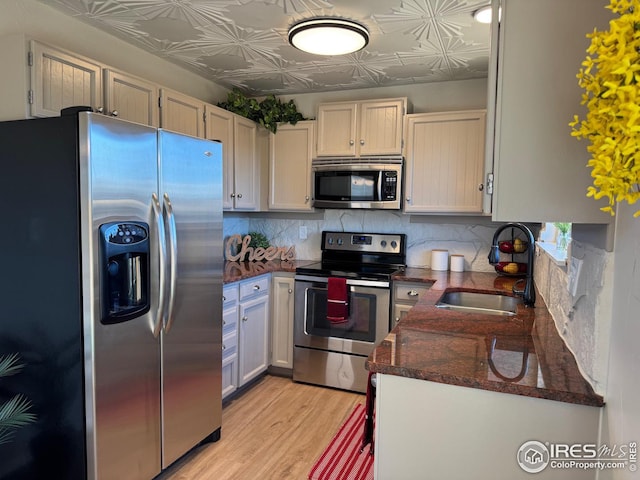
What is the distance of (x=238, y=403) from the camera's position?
2988mm

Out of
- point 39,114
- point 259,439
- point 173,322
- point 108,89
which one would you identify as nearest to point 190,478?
point 259,439

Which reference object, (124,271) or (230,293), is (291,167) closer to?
(230,293)

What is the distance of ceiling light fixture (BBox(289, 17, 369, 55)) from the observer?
90.0 inches

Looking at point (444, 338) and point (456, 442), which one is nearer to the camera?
point (456, 442)

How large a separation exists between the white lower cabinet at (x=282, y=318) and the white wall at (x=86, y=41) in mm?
1628

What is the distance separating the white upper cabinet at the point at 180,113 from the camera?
2607 mm

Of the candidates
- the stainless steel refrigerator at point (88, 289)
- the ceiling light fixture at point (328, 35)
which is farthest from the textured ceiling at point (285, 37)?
the stainless steel refrigerator at point (88, 289)

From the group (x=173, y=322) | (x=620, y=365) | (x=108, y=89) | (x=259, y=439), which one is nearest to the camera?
(x=620, y=365)

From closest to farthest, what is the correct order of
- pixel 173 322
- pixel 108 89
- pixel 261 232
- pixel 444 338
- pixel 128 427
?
pixel 444 338 < pixel 128 427 < pixel 173 322 < pixel 108 89 < pixel 261 232

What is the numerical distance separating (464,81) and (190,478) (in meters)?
3.29

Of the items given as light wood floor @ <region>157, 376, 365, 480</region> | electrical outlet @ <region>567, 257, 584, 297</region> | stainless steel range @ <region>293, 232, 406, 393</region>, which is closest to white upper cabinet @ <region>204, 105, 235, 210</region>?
stainless steel range @ <region>293, 232, 406, 393</region>

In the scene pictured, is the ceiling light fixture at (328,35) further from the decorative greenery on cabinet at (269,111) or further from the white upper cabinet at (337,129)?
the decorative greenery on cabinet at (269,111)

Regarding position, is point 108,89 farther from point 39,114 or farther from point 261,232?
point 261,232

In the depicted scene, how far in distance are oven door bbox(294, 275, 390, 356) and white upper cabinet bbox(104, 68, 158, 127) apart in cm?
157
